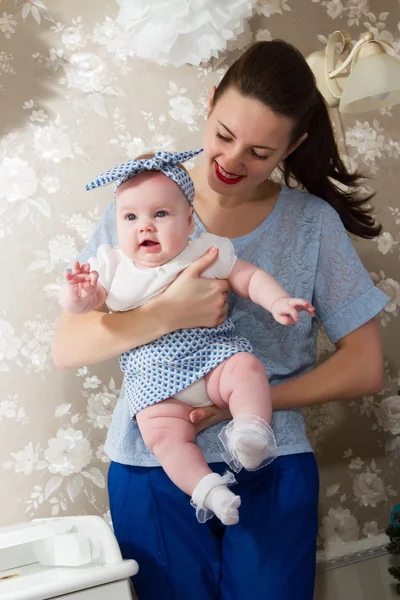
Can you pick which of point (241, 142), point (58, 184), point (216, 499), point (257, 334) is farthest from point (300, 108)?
point (216, 499)

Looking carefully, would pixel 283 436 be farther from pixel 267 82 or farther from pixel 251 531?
pixel 267 82

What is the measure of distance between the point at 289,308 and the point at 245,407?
0.64ft

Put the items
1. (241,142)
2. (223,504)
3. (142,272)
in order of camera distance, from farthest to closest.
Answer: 1. (241,142)
2. (142,272)
3. (223,504)

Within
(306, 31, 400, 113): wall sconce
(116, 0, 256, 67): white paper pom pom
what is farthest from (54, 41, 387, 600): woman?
(116, 0, 256, 67): white paper pom pom

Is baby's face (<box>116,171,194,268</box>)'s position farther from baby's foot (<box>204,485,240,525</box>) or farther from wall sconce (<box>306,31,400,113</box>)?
wall sconce (<box>306,31,400,113</box>)

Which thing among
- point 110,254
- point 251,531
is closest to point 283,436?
point 251,531

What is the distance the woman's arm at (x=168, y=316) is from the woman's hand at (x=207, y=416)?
0.17 metres

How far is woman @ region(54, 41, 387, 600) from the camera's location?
4.87ft

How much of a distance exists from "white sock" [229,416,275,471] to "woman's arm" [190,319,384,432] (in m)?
0.32

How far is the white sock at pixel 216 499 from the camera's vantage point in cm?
120

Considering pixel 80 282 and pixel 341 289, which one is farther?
pixel 341 289

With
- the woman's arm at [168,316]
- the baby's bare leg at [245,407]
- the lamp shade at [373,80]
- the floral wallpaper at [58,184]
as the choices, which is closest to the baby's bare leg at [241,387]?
the baby's bare leg at [245,407]

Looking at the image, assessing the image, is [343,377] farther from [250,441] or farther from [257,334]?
[250,441]

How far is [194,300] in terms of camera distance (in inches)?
54.9
